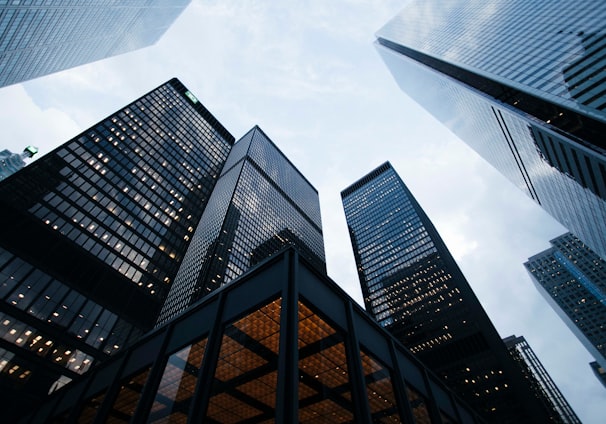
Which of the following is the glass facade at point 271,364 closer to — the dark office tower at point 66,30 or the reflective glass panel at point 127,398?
the reflective glass panel at point 127,398

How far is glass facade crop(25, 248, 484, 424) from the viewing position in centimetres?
1130

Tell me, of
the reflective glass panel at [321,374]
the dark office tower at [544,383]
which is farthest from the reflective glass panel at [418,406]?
the dark office tower at [544,383]

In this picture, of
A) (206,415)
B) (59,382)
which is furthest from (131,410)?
(59,382)

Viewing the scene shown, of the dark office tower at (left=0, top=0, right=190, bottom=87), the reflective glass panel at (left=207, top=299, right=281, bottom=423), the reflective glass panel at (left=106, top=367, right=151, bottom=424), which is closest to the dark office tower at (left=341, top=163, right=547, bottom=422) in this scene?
the reflective glass panel at (left=207, top=299, right=281, bottom=423)

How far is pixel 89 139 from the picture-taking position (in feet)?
290

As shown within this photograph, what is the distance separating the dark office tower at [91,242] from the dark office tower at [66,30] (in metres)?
22.8

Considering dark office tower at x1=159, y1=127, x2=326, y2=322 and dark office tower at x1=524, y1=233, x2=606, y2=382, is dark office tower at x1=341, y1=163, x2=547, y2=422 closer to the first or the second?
dark office tower at x1=159, y1=127, x2=326, y2=322

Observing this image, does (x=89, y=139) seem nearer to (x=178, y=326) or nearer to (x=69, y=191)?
(x=69, y=191)

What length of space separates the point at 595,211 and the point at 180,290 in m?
93.7

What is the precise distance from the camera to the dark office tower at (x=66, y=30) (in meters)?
75.9

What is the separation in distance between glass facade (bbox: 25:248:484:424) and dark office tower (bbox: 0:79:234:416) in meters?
45.1

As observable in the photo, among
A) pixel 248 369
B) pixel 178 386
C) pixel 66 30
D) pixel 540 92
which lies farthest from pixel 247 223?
pixel 248 369

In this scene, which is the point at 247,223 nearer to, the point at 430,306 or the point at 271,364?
the point at 430,306

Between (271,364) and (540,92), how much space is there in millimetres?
60601
